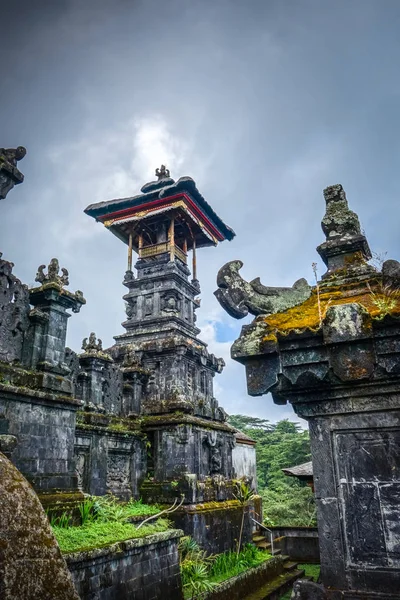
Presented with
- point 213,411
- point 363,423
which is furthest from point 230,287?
point 213,411

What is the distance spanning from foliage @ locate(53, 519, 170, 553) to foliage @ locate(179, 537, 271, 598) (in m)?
2.68

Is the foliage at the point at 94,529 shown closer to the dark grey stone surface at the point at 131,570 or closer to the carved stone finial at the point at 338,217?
the dark grey stone surface at the point at 131,570

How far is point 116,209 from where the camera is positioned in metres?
20.3

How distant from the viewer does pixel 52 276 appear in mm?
8438

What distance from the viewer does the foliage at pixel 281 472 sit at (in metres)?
22.5

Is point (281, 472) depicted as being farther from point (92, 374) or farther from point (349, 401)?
point (349, 401)

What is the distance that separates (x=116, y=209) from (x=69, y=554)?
16.8 metres

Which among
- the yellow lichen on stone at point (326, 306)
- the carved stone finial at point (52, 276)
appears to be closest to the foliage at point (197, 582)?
the carved stone finial at point (52, 276)

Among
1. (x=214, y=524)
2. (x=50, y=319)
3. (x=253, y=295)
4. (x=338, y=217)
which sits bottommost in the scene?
(x=214, y=524)

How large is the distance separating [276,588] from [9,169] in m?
12.8

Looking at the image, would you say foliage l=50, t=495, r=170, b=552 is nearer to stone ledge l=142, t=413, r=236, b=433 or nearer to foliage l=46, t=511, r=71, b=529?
foliage l=46, t=511, r=71, b=529

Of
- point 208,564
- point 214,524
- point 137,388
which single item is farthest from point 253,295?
point 214,524

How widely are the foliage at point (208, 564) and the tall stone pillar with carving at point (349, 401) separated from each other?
288 inches

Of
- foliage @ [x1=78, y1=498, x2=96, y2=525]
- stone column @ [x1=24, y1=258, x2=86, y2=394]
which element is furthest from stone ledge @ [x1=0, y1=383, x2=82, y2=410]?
foliage @ [x1=78, y1=498, x2=96, y2=525]
